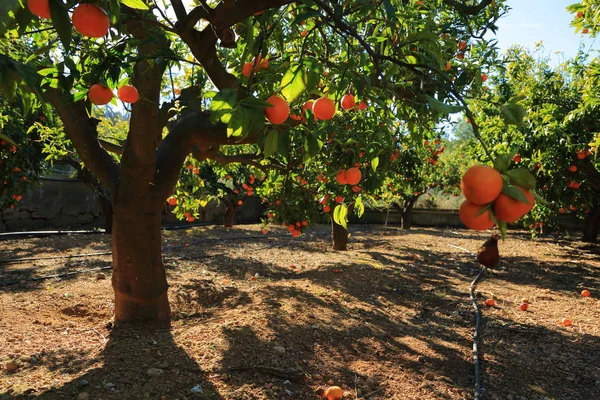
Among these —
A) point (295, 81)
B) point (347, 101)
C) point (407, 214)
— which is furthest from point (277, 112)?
point (407, 214)

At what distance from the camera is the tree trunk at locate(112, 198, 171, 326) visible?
3.03 meters

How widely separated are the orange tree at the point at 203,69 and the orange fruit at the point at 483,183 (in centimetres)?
22

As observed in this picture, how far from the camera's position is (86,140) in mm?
3074

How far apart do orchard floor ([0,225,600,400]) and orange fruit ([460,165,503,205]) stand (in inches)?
69.9

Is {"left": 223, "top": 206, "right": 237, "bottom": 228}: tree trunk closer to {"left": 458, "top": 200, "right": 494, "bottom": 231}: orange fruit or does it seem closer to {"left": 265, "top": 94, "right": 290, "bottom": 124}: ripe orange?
{"left": 265, "top": 94, "right": 290, "bottom": 124}: ripe orange

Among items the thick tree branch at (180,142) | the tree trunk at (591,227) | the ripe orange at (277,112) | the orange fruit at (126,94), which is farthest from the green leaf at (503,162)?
the tree trunk at (591,227)

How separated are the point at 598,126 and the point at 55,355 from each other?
22.3 feet

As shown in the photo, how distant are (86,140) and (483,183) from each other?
299 centimetres

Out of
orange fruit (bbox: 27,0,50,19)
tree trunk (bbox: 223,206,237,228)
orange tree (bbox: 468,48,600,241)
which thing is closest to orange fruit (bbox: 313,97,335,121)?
orange fruit (bbox: 27,0,50,19)

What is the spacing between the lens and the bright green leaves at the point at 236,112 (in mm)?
1034

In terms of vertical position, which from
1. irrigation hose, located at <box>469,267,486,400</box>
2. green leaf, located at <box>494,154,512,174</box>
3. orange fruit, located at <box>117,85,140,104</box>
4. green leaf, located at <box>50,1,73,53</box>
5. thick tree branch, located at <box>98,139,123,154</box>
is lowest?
irrigation hose, located at <box>469,267,486,400</box>

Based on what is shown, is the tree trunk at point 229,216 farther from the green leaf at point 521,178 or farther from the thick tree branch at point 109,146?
the green leaf at point 521,178

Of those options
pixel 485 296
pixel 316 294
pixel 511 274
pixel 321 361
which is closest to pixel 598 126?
pixel 511 274

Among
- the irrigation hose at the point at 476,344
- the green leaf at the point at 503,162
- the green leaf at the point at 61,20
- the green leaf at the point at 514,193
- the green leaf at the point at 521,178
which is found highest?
the green leaf at the point at 61,20
